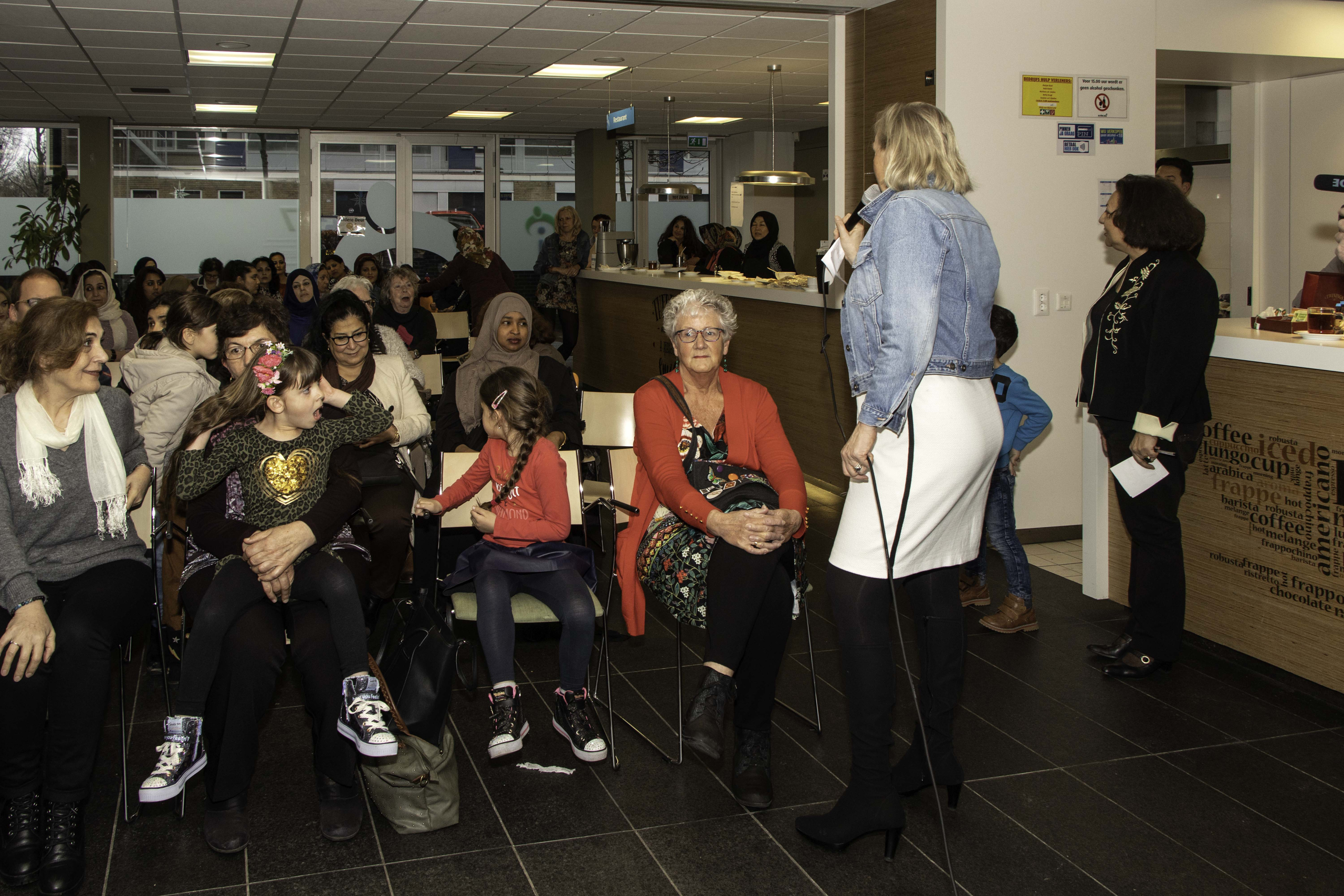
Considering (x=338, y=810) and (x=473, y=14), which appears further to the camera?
(x=473, y=14)

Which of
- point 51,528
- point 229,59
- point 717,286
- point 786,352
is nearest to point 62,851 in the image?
point 51,528

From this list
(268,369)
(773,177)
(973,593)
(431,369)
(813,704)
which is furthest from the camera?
(773,177)

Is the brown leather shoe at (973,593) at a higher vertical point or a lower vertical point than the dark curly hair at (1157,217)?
lower

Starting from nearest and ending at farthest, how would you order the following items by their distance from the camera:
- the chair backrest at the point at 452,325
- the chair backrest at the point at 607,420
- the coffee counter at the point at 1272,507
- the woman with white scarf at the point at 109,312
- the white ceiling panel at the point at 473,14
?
the coffee counter at the point at 1272,507 < the chair backrest at the point at 607,420 < the woman with white scarf at the point at 109,312 < the white ceiling panel at the point at 473,14 < the chair backrest at the point at 452,325

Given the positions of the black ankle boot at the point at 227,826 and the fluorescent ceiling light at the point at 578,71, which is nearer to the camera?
the black ankle boot at the point at 227,826

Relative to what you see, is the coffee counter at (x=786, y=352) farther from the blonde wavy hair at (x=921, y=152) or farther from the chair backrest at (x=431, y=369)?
the blonde wavy hair at (x=921, y=152)

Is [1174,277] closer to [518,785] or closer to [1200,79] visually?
[518,785]

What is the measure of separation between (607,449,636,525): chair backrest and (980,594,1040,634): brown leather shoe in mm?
1436

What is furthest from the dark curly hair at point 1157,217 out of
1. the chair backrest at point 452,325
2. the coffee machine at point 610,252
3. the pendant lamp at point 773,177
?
the coffee machine at point 610,252

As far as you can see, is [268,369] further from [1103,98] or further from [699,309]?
[1103,98]

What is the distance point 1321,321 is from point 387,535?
3.08 m

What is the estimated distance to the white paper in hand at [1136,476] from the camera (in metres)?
3.38

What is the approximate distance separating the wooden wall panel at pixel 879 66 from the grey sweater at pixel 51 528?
3976 millimetres

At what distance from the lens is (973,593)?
4172 millimetres
